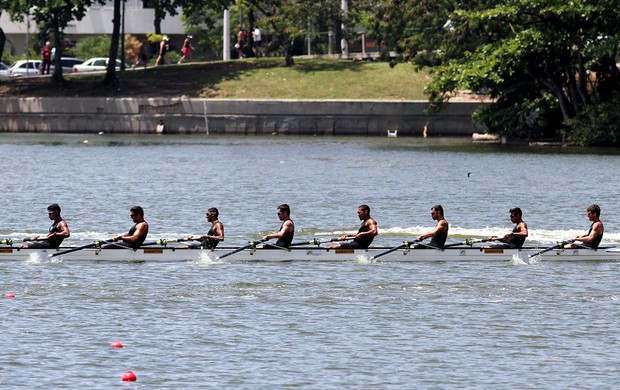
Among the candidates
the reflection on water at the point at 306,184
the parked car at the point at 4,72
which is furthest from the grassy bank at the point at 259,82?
the parked car at the point at 4,72

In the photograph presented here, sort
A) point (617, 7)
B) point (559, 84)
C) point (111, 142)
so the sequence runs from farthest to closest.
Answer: point (111, 142)
point (559, 84)
point (617, 7)

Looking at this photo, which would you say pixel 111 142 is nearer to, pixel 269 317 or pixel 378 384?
pixel 269 317

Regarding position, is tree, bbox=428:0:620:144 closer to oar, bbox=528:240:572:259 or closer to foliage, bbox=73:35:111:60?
oar, bbox=528:240:572:259

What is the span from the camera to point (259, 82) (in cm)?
7912

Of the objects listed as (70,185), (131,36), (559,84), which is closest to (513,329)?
(70,185)

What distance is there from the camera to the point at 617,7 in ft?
196

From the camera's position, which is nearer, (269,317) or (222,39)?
(269,317)

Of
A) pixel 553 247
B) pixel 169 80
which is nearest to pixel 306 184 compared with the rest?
pixel 553 247

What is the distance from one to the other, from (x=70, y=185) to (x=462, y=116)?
29309 mm

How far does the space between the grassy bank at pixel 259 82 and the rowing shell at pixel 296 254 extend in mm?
45600

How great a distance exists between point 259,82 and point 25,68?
2187 cm

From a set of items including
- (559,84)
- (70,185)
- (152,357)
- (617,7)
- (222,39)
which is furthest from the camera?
(222,39)

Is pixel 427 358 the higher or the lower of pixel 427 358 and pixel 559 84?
the lower

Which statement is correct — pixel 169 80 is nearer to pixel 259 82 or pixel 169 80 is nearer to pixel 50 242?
pixel 259 82
